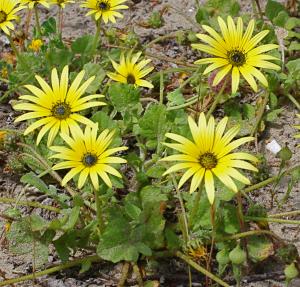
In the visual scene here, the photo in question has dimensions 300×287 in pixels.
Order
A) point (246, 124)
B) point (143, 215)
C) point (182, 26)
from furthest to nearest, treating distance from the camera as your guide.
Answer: point (182, 26)
point (246, 124)
point (143, 215)

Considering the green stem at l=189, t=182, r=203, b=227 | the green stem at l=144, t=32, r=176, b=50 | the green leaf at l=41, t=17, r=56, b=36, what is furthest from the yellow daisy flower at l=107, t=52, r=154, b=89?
the green stem at l=189, t=182, r=203, b=227

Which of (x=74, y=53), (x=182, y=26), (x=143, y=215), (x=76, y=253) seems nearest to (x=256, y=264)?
(x=143, y=215)

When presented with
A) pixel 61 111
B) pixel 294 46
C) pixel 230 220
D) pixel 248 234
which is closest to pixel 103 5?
pixel 61 111

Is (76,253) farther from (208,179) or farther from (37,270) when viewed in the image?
→ (208,179)

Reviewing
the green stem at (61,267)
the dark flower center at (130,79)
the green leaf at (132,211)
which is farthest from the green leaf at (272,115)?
the green stem at (61,267)

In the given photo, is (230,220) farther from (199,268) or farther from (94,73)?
(94,73)

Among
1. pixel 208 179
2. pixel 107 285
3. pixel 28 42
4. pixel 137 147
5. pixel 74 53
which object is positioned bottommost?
pixel 107 285

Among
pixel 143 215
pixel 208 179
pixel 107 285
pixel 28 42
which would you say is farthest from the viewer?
pixel 28 42

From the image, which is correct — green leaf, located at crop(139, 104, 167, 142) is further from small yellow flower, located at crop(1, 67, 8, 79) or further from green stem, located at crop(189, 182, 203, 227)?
small yellow flower, located at crop(1, 67, 8, 79)
